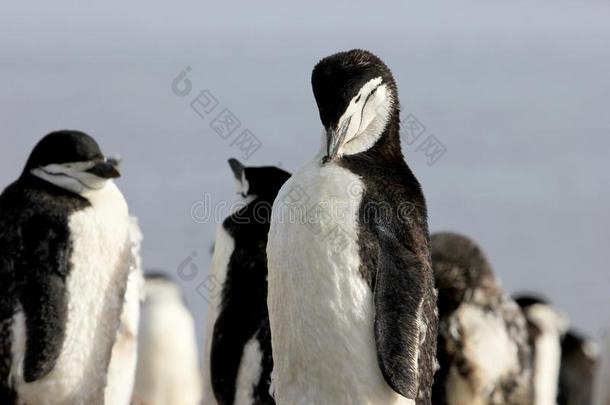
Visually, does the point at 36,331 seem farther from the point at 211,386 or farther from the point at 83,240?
the point at 211,386

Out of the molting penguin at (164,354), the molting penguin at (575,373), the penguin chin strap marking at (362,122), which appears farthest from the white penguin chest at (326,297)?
the molting penguin at (164,354)

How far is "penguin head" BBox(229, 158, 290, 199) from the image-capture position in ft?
24.4

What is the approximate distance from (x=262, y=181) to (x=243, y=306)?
598 mm

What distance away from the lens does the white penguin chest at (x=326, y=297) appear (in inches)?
226

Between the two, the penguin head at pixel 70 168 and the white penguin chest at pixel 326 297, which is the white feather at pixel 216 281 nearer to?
the penguin head at pixel 70 168

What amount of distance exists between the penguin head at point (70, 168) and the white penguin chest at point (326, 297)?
5.07ft

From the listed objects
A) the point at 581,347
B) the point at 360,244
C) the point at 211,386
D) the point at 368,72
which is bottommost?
the point at 581,347

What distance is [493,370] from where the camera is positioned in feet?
24.8

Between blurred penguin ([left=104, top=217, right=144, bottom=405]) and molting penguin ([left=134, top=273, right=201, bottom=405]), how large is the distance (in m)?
4.51

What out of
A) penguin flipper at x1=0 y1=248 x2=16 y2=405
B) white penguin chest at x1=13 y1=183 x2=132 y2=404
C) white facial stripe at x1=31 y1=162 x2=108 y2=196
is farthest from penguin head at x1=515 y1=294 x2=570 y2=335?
penguin flipper at x1=0 y1=248 x2=16 y2=405

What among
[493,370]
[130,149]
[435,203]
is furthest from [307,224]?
[130,149]

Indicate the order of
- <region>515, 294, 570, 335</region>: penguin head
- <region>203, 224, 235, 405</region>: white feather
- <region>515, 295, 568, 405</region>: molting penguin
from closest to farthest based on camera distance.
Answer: <region>203, 224, 235, 405</region>: white feather, <region>515, 295, 568, 405</region>: molting penguin, <region>515, 294, 570, 335</region>: penguin head

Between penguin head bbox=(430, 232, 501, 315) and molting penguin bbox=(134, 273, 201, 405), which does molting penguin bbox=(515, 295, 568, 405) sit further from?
molting penguin bbox=(134, 273, 201, 405)

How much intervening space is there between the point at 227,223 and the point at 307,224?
67.2 inches
